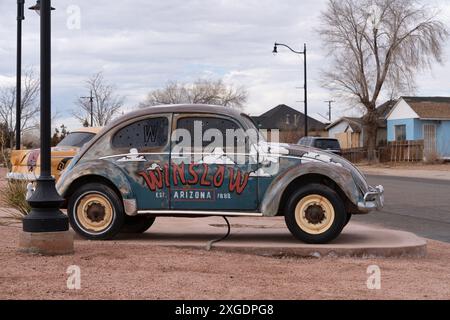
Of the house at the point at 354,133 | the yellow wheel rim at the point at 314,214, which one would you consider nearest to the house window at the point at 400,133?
the house at the point at 354,133

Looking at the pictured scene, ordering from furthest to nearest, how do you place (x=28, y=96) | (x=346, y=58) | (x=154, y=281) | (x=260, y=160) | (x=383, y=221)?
(x=346, y=58), (x=28, y=96), (x=383, y=221), (x=260, y=160), (x=154, y=281)

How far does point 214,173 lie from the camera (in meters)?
8.25

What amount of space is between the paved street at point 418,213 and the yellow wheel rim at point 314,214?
2938 millimetres

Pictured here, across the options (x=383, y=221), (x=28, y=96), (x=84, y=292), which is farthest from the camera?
(x=28, y=96)

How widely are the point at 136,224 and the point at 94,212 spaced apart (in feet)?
3.23

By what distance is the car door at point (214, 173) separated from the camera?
8227 millimetres

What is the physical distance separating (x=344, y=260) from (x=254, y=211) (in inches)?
52.0

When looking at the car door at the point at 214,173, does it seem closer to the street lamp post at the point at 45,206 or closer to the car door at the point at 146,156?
the car door at the point at 146,156

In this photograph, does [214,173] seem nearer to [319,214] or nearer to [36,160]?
[319,214]

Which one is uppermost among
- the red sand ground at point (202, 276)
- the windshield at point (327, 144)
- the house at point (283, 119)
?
the house at point (283, 119)

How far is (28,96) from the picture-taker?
32844 millimetres

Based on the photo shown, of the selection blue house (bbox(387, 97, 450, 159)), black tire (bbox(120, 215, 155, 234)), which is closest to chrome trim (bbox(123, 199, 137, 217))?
black tire (bbox(120, 215, 155, 234))
